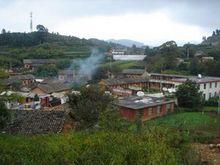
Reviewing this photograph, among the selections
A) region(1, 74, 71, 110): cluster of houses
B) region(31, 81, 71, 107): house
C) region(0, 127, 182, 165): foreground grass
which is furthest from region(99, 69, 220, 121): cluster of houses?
region(0, 127, 182, 165): foreground grass

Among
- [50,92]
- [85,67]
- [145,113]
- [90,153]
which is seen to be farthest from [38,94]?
[90,153]

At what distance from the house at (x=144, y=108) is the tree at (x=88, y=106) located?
7516 millimetres

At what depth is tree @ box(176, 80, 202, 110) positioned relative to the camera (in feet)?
111

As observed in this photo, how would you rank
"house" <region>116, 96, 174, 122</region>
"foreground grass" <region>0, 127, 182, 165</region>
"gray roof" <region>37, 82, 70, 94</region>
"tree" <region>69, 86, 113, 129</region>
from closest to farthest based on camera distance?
"foreground grass" <region>0, 127, 182, 165</region> < "tree" <region>69, 86, 113, 129</region> < "house" <region>116, 96, 174, 122</region> < "gray roof" <region>37, 82, 70, 94</region>

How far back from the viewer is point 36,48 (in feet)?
251

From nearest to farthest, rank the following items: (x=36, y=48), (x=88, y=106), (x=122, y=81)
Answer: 1. (x=88, y=106)
2. (x=122, y=81)
3. (x=36, y=48)

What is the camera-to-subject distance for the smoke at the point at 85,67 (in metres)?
51.5

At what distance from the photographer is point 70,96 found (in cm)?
2083

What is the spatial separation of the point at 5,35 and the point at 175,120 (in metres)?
63.1

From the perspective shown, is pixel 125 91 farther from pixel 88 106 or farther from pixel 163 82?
pixel 88 106

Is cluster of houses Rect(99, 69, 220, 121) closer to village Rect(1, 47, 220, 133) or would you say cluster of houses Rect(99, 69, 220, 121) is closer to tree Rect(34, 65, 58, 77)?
village Rect(1, 47, 220, 133)

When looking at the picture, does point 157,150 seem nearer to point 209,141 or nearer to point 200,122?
point 209,141

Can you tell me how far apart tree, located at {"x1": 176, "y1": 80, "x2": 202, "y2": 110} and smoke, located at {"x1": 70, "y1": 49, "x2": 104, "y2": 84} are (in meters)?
17.2

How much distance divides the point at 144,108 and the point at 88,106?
11.9m
